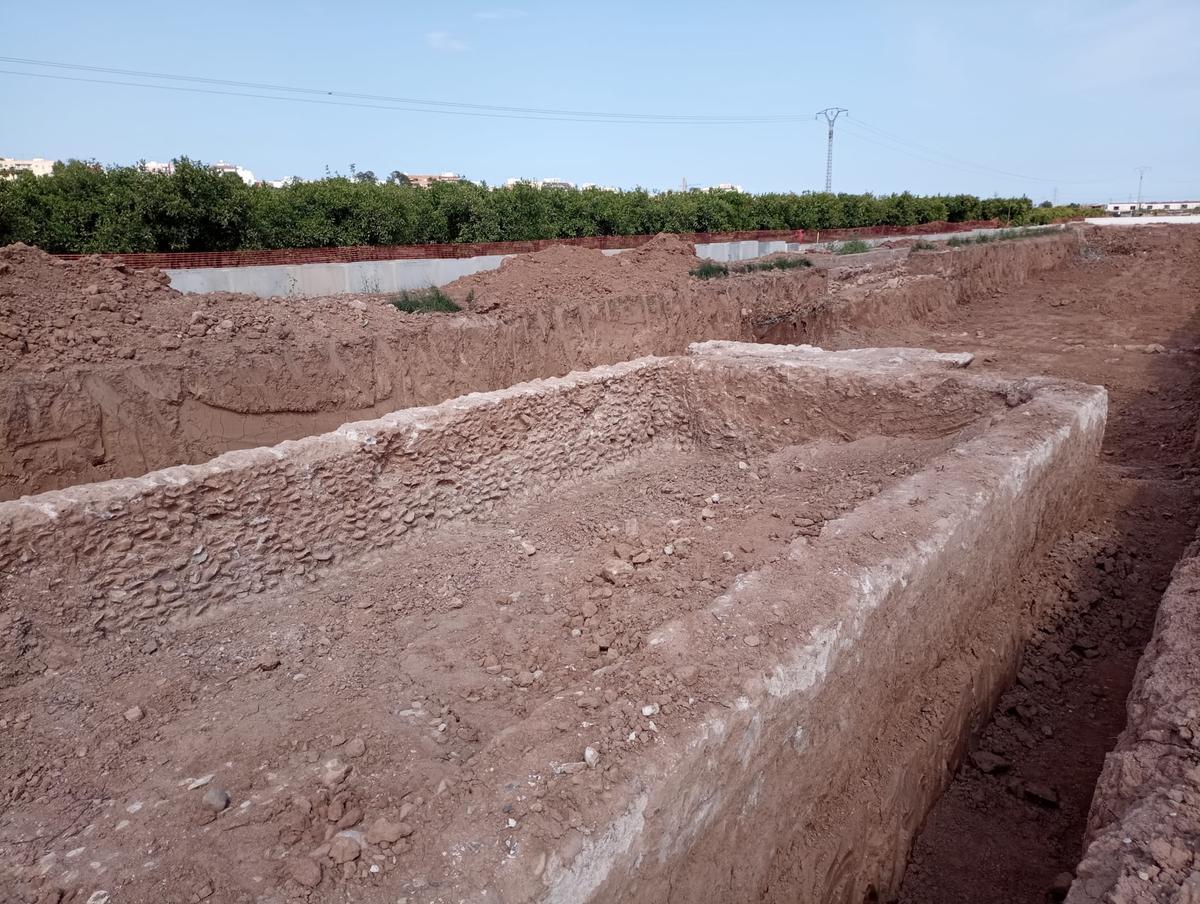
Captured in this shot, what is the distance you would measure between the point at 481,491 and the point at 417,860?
4.11m

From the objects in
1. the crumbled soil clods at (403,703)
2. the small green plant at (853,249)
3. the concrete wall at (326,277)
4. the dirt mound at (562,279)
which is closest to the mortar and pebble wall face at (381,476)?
the crumbled soil clods at (403,703)

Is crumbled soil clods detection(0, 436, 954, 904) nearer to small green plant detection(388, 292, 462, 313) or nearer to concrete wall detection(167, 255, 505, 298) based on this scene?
small green plant detection(388, 292, 462, 313)

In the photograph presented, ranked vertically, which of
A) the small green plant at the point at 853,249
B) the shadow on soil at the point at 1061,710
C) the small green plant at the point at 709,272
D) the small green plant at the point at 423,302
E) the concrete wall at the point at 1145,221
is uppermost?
the concrete wall at the point at 1145,221

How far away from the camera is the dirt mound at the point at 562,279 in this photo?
12.9 m

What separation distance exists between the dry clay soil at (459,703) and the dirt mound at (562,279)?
6650mm

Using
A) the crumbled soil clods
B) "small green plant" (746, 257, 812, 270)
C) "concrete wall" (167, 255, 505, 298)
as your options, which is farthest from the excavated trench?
"small green plant" (746, 257, 812, 270)

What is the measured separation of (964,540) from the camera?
170 inches

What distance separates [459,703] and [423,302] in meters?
9.03

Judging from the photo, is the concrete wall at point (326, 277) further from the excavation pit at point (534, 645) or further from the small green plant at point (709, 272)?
the excavation pit at point (534, 645)

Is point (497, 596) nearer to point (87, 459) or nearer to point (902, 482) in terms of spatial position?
point (902, 482)

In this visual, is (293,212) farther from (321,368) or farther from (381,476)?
(381,476)

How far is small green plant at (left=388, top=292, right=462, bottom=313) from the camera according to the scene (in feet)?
37.8

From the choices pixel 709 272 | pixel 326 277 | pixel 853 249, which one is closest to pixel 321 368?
pixel 326 277

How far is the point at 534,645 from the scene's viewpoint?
4332 mm
